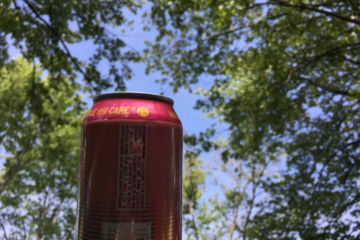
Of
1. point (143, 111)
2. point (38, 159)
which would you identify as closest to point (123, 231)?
point (143, 111)

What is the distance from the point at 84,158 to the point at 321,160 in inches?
149

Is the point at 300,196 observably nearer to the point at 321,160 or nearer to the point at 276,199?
the point at 276,199

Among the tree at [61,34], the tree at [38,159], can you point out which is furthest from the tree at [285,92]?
the tree at [38,159]

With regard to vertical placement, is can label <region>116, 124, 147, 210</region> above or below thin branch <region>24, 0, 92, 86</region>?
below

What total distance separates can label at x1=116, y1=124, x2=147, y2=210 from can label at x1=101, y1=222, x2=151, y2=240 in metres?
0.08

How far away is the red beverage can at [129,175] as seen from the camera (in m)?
1.22

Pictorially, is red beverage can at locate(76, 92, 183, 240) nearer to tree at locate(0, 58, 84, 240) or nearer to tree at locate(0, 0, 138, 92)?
tree at locate(0, 0, 138, 92)

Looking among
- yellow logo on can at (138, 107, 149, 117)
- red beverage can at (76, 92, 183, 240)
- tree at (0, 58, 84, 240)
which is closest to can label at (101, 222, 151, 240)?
red beverage can at (76, 92, 183, 240)

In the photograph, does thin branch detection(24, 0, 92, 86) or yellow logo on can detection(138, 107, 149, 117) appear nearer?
yellow logo on can detection(138, 107, 149, 117)

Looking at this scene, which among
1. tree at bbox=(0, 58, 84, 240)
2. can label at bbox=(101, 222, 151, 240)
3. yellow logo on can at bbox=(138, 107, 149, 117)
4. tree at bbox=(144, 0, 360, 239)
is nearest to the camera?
can label at bbox=(101, 222, 151, 240)

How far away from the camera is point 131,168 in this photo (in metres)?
1.26

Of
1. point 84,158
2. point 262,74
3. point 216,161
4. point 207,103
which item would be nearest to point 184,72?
point 207,103

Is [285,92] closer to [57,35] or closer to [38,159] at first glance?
[57,35]

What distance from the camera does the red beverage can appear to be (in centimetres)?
122
